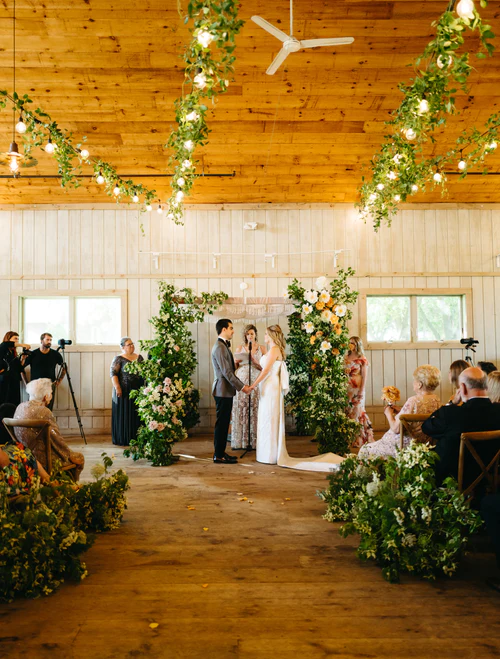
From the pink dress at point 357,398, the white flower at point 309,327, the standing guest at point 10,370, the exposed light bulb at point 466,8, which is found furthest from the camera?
the standing guest at point 10,370

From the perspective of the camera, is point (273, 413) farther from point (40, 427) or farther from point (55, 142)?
point (55, 142)

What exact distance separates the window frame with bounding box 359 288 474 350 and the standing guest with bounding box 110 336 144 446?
3742mm

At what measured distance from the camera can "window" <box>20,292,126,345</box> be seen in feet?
28.3

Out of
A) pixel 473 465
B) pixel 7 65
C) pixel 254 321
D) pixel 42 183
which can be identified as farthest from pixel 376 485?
pixel 42 183

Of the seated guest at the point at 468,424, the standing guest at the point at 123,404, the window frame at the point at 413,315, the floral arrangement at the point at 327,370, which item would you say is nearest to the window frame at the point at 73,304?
the standing guest at the point at 123,404

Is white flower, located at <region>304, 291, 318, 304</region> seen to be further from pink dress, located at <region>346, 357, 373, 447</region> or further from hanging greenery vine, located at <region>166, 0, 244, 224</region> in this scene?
hanging greenery vine, located at <region>166, 0, 244, 224</region>

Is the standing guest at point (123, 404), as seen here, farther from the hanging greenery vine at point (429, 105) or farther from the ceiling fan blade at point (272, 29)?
the ceiling fan blade at point (272, 29)

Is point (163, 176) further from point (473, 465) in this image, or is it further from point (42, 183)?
point (473, 465)

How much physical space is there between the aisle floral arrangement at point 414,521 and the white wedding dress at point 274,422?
2.80 meters

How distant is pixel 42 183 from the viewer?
8.05 m

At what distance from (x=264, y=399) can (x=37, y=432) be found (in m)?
2.91

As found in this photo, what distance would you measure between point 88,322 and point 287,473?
15.2 feet

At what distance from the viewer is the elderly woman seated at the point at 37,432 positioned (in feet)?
12.3

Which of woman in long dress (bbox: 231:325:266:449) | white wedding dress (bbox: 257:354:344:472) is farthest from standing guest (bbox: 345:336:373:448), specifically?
woman in long dress (bbox: 231:325:266:449)
